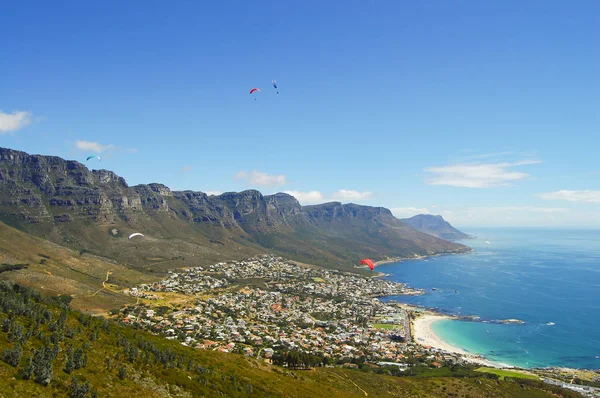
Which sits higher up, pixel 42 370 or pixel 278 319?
pixel 42 370

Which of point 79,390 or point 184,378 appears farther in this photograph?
point 184,378

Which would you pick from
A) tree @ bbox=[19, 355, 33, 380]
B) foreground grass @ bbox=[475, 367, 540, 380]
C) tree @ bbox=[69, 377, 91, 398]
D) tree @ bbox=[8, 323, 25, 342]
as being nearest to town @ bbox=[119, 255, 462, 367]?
foreground grass @ bbox=[475, 367, 540, 380]

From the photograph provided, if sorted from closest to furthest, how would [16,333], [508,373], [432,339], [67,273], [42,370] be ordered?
[42,370], [16,333], [508,373], [432,339], [67,273]

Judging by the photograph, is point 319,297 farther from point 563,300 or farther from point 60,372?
point 60,372

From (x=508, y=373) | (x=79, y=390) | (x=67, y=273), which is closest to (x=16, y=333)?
(x=79, y=390)

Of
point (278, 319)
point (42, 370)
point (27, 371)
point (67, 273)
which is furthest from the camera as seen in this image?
point (67, 273)

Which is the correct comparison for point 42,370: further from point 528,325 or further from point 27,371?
point 528,325
